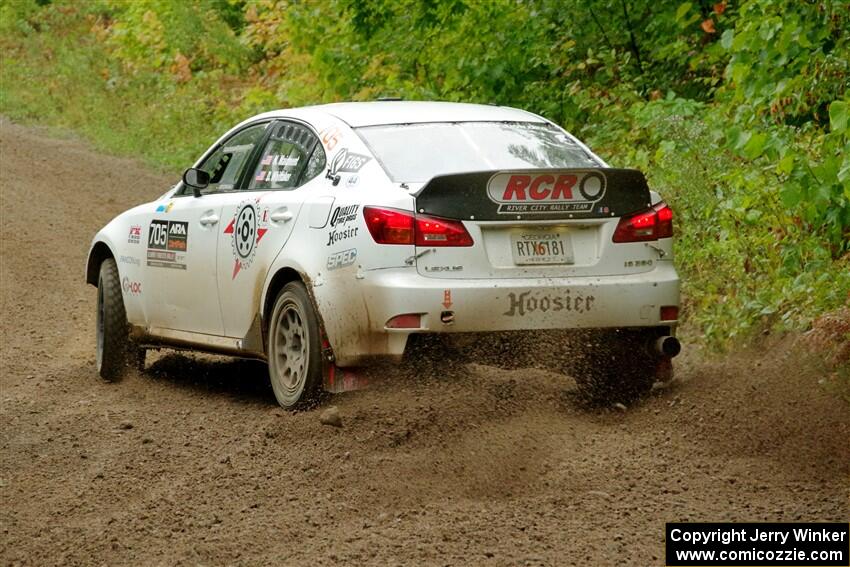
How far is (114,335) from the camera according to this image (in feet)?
30.5

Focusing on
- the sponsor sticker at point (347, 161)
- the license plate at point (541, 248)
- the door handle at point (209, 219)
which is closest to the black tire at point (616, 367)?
the license plate at point (541, 248)

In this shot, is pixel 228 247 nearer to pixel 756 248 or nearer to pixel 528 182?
pixel 528 182

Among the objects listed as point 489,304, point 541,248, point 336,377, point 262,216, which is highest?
point 262,216

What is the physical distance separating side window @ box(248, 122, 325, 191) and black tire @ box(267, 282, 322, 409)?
2.20ft

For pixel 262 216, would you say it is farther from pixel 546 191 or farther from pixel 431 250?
pixel 546 191

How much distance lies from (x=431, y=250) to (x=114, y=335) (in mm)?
3430

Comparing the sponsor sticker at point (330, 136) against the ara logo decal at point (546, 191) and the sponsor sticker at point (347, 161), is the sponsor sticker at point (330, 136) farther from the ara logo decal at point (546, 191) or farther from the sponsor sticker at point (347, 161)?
the ara logo decal at point (546, 191)

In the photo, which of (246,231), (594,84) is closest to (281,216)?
(246,231)

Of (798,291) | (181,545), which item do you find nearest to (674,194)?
(798,291)

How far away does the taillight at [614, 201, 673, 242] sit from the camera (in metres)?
6.95

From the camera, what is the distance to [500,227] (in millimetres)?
6711

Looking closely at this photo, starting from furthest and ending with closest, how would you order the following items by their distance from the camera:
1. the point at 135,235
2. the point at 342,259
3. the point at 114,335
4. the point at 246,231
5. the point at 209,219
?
the point at 114,335 → the point at 135,235 → the point at 209,219 → the point at 246,231 → the point at 342,259

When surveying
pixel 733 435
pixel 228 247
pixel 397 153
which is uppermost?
pixel 397 153

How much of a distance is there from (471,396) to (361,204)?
1089mm
